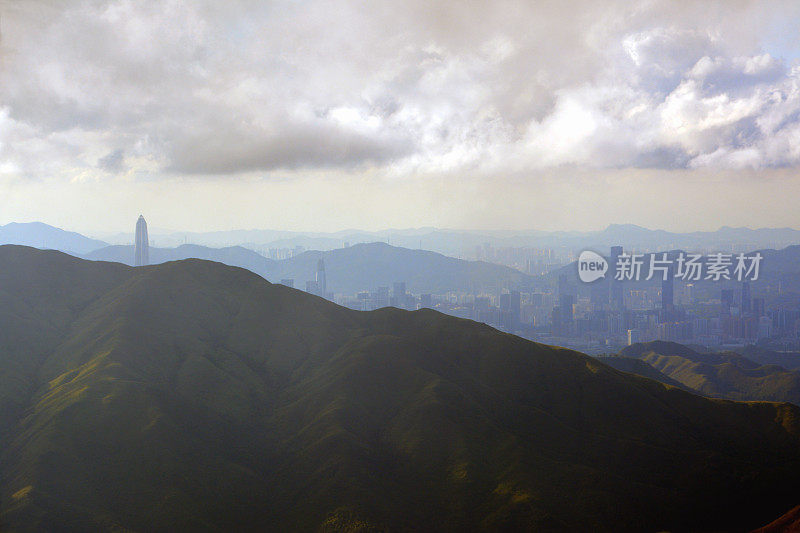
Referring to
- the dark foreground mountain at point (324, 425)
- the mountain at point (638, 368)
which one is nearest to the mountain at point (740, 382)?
the mountain at point (638, 368)

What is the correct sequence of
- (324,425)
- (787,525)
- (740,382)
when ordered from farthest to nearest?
(740,382)
(324,425)
(787,525)

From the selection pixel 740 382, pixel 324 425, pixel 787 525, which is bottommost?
pixel 740 382

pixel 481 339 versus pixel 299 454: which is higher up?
pixel 481 339

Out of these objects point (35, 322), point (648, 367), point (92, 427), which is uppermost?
point (35, 322)

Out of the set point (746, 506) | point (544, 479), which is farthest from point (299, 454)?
point (746, 506)

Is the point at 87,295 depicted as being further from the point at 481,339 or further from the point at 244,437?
the point at 481,339

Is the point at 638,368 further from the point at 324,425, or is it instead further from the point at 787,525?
the point at 324,425

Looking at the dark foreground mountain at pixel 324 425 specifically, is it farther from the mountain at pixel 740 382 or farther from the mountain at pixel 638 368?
the mountain at pixel 740 382

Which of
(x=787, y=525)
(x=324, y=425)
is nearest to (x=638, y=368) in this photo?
(x=787, y=525)
